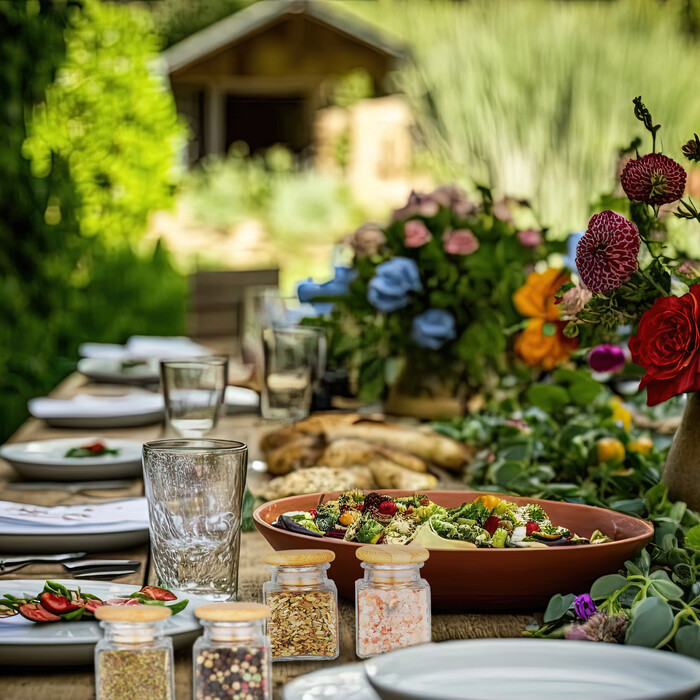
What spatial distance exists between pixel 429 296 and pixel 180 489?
47.9 inches

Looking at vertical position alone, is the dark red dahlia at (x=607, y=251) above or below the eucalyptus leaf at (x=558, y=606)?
above

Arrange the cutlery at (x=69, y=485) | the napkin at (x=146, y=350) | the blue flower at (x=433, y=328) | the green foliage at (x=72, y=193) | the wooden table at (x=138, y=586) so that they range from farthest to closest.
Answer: the green foliage at (x=72, y=193), the napkin at (x=146, y=350), the blue flower at (x=433, y=328), the cutlery at (x=69, y=485), the wooden table at (x=138, y=586)

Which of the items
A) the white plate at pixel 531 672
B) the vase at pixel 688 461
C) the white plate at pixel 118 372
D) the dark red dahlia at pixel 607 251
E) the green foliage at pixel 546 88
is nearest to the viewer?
the white plate at pixel 531 672

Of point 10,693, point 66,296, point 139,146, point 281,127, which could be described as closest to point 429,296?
point 10,693

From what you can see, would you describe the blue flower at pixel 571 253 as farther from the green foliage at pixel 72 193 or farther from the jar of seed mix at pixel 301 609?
the green foliage at pixel 72 193

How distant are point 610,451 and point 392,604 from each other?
0.67 meters

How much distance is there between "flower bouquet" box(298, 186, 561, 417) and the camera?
2.03 meters

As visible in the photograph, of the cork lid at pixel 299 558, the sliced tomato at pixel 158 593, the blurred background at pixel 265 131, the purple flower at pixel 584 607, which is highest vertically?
the blurred background at pixel 265 131

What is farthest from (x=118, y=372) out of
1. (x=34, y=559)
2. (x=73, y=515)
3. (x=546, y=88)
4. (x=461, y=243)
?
(x=546, y=88)

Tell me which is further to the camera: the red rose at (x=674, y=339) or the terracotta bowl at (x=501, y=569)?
the red rose at (x=674, y=339)

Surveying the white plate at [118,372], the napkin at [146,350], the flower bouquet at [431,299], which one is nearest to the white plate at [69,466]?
the flower bouquet at [431,299]

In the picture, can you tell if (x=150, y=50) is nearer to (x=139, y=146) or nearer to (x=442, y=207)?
(x=139, y=146)

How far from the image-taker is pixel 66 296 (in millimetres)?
3477

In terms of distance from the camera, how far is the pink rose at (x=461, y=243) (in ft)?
6.65
